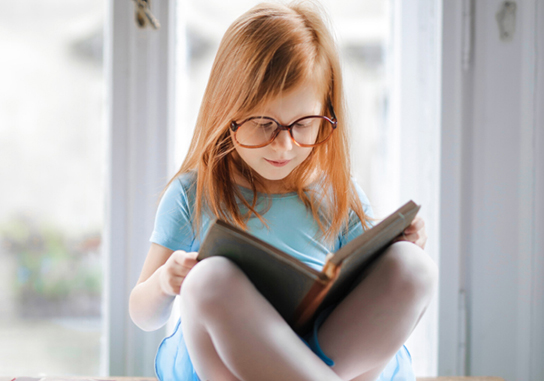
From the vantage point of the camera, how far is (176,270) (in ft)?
1.94

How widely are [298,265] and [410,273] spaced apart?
0.56 ft

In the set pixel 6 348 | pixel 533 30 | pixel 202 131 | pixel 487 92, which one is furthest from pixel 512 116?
pixel 6 348

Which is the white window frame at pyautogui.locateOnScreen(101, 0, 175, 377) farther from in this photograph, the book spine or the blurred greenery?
the book spine

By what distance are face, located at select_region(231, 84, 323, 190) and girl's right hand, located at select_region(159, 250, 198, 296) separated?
7.7 inches

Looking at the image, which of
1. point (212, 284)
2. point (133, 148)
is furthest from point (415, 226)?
point (133, 148)

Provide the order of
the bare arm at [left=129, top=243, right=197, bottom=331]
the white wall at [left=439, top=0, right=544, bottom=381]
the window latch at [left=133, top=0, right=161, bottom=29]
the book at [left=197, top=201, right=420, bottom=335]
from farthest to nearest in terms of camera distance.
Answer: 1. the white wall at [left=439, top=0, right=544, bottom=381]
2. the window latch at [left=133, top=0, right=161, bottom=29]
3. the bare arm at [left=129, top=243, right=197, bottom=331]
4. the book at [left=197, top=201, right=420, bottom=335]

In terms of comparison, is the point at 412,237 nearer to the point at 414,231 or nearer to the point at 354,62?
the point at 414,231

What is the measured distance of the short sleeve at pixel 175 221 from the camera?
2.43ft

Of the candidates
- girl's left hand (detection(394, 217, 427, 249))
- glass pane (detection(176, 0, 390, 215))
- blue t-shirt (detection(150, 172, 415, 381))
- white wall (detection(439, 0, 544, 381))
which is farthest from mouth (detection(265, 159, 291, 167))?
white wall (detection(439, 0, 544, 381))

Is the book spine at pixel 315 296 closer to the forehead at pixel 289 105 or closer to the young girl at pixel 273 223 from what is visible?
the young girl at pixel 273 223

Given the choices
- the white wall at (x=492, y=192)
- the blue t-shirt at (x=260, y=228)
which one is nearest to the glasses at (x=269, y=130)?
the blue t-shirt at (x=260, y=228)

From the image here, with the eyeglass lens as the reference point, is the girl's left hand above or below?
below

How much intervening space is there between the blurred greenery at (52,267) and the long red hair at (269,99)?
492mm

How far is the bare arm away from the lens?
0.59m
